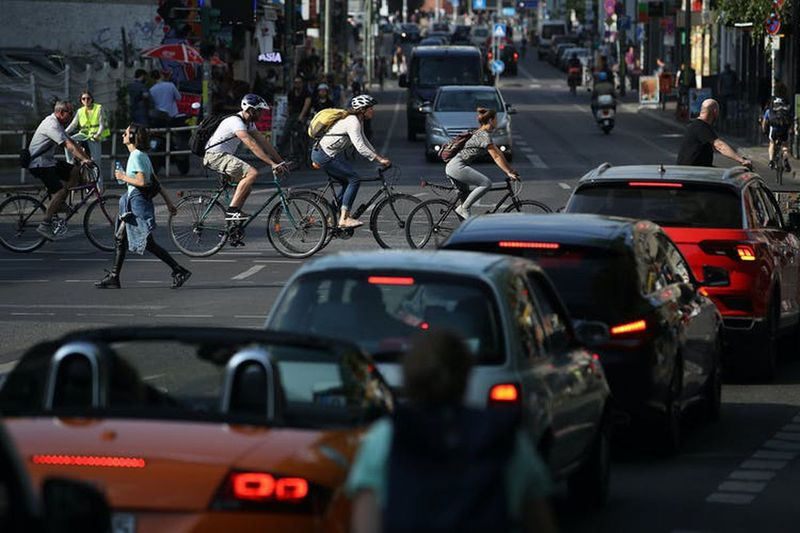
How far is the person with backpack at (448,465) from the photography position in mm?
5145

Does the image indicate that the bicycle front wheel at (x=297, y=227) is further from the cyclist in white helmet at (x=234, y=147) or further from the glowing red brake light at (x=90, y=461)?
the glowing red brake light at (x=90, y=461)

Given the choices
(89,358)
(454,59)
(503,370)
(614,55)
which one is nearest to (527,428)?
(503,370)

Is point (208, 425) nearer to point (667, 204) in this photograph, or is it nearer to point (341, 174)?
point (667, 204)

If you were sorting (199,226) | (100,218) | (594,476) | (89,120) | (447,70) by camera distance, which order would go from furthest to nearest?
(447,70), (89,120), (100,218), (199,226), (594,476)

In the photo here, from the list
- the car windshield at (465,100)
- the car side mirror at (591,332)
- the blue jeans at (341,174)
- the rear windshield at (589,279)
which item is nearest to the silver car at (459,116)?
the car windshield at (465,100)

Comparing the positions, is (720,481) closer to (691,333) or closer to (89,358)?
(691,333)

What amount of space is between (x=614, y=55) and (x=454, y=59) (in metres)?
50.2

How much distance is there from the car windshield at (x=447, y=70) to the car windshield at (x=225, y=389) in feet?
157

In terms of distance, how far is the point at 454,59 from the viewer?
56.2m

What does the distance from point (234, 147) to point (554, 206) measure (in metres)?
8.48

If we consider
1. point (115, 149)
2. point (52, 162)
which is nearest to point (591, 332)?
point (52, 162)

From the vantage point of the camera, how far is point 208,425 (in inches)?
278

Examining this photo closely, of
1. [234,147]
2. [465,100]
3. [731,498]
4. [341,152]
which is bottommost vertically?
[731,498]

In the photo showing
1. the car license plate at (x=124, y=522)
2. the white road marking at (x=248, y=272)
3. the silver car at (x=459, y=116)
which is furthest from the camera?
the silver car at (x=459, y=116)
